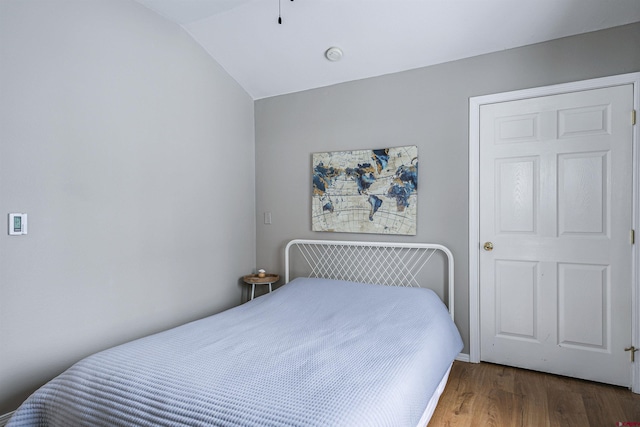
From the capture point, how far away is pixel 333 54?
2.70m

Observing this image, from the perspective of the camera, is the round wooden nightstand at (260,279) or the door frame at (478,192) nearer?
the door frame at (478,192)

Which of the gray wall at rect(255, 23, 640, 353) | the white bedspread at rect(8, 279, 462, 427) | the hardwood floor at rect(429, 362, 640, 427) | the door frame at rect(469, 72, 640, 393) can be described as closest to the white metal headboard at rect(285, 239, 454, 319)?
the gray wall at rect(255, 23, 640, 353)

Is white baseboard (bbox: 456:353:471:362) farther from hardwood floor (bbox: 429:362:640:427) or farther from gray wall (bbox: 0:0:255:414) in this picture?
gray wall (bbox: 0:0:255:414)

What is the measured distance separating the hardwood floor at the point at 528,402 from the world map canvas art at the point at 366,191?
1.14 m

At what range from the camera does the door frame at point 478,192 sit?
6.94ft

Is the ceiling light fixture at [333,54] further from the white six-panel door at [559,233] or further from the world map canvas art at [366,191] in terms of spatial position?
the white six-panel door at [559,233]

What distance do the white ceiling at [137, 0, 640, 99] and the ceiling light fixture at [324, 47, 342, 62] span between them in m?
0.03

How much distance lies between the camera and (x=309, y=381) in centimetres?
127

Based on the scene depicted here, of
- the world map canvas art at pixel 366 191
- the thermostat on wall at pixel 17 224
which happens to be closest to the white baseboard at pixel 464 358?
the world map canvas art at pixel 366 191

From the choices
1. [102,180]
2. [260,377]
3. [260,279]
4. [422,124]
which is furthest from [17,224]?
[422,124]

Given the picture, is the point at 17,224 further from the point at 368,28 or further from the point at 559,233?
the point at 559,233

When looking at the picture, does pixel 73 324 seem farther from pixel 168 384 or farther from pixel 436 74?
pixel 436 74

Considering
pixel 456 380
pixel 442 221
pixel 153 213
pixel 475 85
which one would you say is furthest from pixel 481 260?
pixel 153 213

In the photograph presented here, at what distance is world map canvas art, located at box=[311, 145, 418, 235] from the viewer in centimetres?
274
